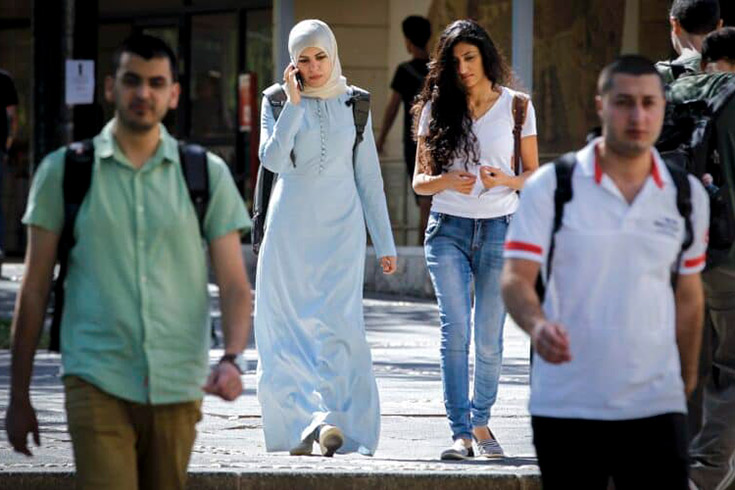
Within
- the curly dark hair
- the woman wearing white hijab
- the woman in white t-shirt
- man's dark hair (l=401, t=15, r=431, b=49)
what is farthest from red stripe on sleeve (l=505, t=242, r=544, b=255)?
man's dark hair (l=401, t=15, r=431, b=49)

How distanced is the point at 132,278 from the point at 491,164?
3.53 meters

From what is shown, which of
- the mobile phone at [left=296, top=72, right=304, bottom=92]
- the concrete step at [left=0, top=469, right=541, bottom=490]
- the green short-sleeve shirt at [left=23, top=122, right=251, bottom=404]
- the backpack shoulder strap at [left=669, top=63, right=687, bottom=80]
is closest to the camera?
the green short-sleeve shirt at [left=23, top=122, right=251, bottom=404]

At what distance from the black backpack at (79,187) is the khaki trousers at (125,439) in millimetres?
264

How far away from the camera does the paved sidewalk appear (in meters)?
8.02

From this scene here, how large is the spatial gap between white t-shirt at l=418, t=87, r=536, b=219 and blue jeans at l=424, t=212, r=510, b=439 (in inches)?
1.7

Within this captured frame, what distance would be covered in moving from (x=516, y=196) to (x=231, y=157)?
1237 cm

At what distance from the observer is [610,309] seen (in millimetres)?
5207

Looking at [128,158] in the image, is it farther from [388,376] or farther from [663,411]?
[388,376]

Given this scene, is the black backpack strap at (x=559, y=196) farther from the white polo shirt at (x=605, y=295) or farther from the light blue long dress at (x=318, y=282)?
the light blue long dress at (x=318, y=282)

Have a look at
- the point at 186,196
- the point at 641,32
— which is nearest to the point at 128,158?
the point at 186,196

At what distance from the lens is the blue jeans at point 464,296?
27.9ft

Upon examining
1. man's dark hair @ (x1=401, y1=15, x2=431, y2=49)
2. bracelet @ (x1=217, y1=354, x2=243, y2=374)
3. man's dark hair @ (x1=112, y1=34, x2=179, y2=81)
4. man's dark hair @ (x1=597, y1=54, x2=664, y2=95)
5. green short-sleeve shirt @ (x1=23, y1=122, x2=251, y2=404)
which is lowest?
bracelet @ (x1=217, y1=354, x2=243, y2=374)

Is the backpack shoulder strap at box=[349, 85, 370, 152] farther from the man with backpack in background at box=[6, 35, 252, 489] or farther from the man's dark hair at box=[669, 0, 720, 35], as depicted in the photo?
the man with backpack in background at box=[6, 35, 252, 489]

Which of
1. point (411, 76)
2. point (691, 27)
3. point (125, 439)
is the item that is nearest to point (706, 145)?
point (691, 27)
